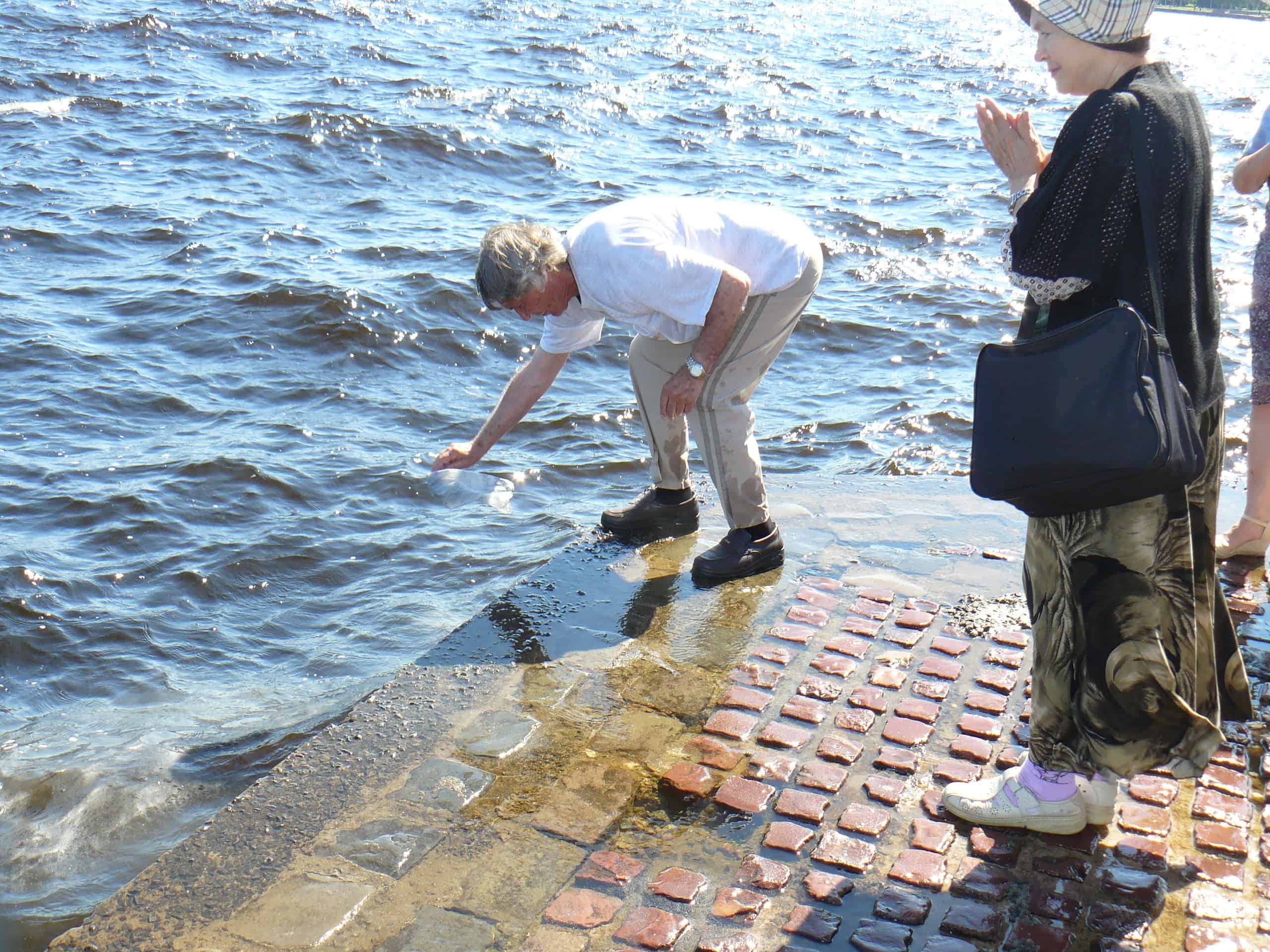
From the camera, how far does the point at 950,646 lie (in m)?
3.92

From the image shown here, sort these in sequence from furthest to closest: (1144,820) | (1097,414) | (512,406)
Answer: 1. (512,406)
2. (1144,820)
3. (1097,414)

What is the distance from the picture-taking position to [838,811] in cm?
312

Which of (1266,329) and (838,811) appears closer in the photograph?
(838,811)

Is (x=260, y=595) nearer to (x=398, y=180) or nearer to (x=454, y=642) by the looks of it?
(x=454, y=642)

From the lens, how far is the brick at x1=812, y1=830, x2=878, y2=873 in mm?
2920

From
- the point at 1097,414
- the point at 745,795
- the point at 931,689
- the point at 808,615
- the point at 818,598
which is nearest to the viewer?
the point at 1097,414

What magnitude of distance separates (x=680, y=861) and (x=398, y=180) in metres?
9.97

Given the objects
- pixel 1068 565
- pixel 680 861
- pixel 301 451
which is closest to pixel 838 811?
pixel 680 861

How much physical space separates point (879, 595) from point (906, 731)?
2.90ft

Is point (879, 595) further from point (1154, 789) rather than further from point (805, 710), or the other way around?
point (1154, 789)

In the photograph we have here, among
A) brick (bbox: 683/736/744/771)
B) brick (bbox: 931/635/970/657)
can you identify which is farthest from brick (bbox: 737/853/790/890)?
A: brick (bbox: 931/635/970/657)

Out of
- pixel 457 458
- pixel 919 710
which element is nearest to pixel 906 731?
pixel 919 710

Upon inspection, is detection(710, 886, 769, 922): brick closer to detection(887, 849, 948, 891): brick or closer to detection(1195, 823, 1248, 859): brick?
detection(887, 849, 948, 891): brick

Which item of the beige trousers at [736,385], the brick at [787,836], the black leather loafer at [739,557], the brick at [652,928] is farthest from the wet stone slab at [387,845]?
the beige trousers at [736,385]
